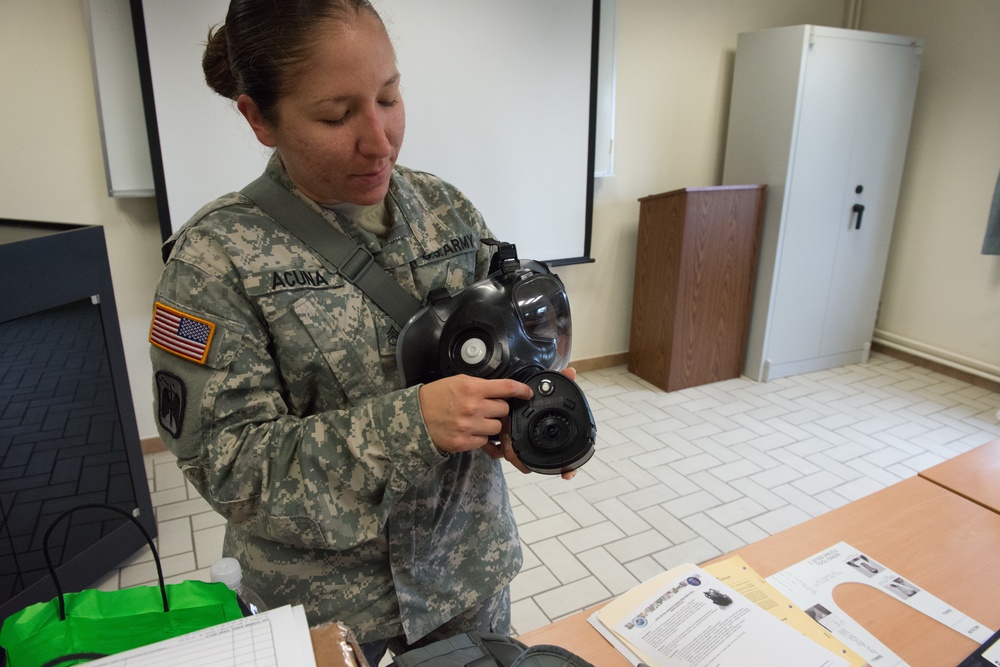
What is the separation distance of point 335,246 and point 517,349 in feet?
0.93

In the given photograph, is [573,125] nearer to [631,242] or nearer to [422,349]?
[631,242]

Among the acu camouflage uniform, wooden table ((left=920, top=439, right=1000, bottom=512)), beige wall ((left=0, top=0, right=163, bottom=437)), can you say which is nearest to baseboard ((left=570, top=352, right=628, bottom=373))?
beige wall ((left=0, top=0, right=163, bottom=437))

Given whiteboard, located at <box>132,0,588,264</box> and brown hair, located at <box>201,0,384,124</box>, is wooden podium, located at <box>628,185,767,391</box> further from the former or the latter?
brown hair, located at <box>201,0,384,124</box>

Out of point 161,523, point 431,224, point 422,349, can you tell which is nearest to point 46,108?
point 161,523

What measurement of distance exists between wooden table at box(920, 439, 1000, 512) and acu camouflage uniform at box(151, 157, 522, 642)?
0.96 m

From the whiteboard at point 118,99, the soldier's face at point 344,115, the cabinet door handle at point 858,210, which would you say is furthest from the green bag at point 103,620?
the cabinet door handle at point 858,210

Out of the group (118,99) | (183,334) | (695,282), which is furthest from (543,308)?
(695,282)

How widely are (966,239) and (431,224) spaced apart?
3837 millimetres

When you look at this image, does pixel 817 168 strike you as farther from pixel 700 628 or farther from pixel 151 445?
pixel 151 445

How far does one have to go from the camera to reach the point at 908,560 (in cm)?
101

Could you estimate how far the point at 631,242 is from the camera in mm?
3662

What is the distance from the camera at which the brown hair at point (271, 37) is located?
70 cm

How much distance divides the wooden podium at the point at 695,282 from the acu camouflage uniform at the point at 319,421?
8.32 feet

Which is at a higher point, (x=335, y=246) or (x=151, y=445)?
(x=335, y=246)
